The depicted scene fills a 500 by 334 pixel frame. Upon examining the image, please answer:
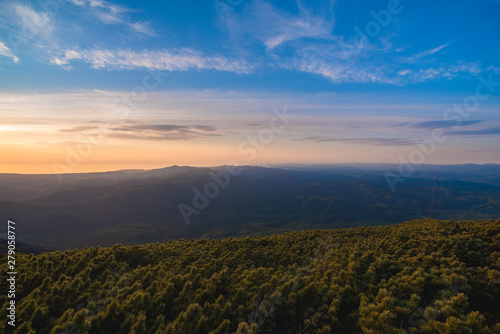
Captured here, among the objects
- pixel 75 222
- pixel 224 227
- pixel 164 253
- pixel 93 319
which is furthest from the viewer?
pixel 224 227

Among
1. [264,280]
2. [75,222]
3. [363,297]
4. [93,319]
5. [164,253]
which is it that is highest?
[93,319]

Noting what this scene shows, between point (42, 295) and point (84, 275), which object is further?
point (84, 275)

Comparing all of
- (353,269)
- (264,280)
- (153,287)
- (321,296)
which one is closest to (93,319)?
(153,287)

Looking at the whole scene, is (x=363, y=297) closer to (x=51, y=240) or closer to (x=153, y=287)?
(x=153, y=287)

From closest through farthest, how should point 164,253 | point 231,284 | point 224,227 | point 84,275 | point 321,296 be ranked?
1. point 321,296
2. point 231,284
3. point 84,275
4. point 164,253
5. point 224,227

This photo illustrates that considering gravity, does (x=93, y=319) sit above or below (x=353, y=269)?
above

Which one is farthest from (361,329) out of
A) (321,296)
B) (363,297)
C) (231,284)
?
(231,284)

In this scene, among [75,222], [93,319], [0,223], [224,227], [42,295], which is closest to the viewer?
[93,319]

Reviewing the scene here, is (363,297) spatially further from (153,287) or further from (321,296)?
(153,287)

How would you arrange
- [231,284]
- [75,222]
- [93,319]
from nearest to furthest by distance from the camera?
[93,319] → [231,284] → [75,222]
